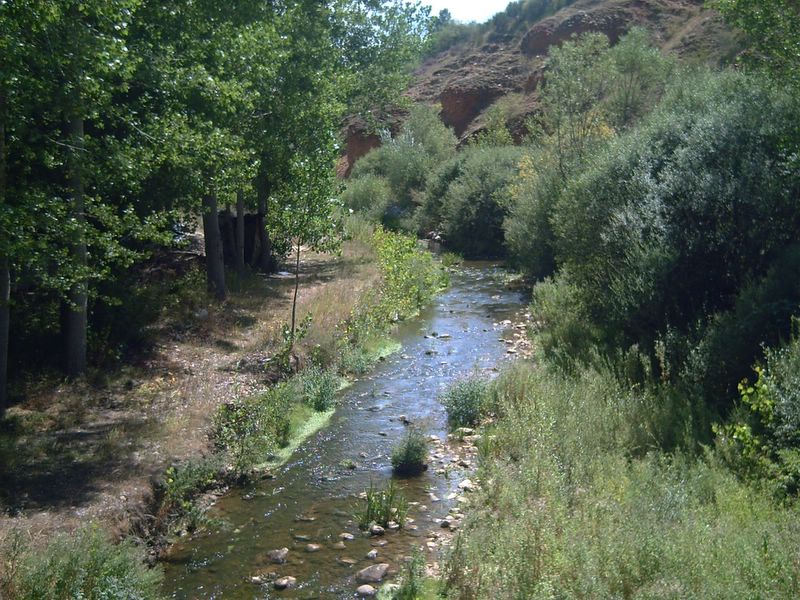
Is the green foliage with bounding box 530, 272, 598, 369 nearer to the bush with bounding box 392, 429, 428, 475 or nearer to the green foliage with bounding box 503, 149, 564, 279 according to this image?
the bush with bounding box 392, 429, 428, 475

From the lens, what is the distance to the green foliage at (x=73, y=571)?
20.5ft

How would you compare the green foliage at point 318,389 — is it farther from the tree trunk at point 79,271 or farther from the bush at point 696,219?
the bush at point 696,219

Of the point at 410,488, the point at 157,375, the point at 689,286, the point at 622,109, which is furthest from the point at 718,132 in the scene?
the point at 622,109

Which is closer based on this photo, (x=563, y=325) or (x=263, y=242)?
(x=563, y=325)

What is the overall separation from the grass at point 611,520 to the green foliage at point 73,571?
281 cm

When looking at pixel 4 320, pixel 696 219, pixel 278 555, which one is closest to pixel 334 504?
pixel 278 555

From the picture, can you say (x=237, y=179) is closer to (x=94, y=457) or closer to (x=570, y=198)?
(x=94, y=457)

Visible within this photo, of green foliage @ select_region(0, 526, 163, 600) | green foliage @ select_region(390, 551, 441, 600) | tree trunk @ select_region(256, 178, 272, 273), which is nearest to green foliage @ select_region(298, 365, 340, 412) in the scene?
green foliage @ select_region(390, 551, 441, 600)

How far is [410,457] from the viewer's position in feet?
33.6

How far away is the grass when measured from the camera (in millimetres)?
5504

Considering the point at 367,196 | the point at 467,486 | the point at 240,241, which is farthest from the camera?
the point at 367,196

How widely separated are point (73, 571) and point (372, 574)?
110 inches

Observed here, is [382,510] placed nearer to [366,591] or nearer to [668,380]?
[366,591]

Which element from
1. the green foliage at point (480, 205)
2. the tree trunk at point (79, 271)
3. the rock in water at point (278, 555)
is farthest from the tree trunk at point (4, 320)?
the green foliage at point (480, 205)
